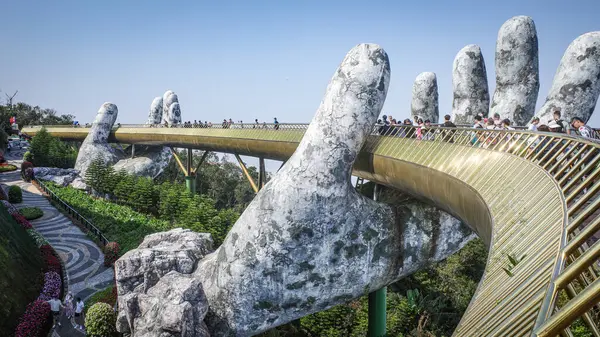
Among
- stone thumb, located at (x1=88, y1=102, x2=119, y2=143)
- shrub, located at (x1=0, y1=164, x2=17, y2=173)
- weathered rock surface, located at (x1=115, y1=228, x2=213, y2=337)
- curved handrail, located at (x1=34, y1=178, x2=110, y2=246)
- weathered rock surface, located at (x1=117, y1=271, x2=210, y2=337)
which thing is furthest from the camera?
shrub, located at (x1=0, y1=164, x2=17, y2=173)

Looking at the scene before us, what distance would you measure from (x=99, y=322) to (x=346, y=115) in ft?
39.1

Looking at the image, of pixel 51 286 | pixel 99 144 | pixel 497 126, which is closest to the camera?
pixel 497 126

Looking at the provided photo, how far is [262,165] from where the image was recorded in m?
25.2

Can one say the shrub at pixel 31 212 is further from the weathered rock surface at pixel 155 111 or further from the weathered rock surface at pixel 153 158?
the weathered rock surface at pixel 155 111

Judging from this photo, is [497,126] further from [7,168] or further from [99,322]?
[7,168]

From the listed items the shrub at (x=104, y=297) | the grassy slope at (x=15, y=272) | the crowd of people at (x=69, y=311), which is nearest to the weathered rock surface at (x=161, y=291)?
the shrub at (x=104, y=297)

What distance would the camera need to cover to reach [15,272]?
17203 millimetres

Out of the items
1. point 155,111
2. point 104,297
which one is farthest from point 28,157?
point 104,297

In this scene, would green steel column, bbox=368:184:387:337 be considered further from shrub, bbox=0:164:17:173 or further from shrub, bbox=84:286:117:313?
shrub, bbox=0:164:17:173

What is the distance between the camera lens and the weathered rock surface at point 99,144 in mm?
40562

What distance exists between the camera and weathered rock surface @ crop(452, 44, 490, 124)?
17.4 meters

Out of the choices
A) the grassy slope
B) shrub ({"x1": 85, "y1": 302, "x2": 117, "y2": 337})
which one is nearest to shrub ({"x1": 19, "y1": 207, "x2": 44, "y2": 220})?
the grassy slope

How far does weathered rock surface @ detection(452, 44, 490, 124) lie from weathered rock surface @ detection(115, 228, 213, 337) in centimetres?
1289

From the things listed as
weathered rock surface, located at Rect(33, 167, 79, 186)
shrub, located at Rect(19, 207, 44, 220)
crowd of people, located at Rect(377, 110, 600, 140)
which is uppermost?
crowd of people, located at Rect(377, 110, 600, 140)
